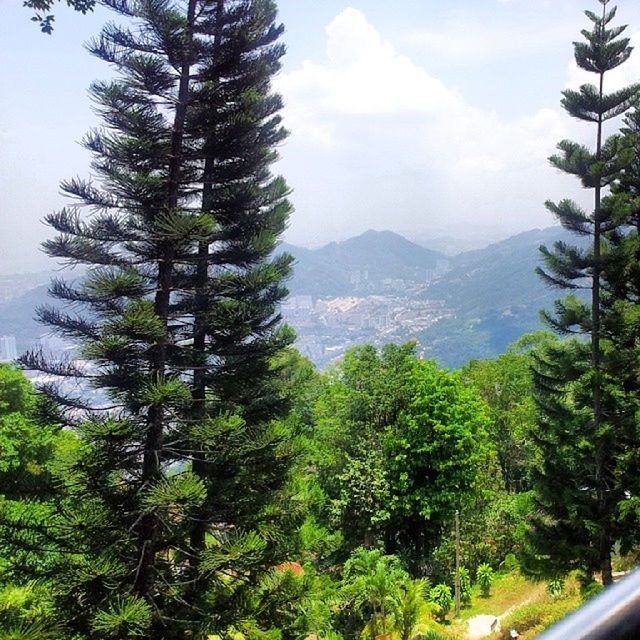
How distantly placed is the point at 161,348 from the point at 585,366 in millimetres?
7077

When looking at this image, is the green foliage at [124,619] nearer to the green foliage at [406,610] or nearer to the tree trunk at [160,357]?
the tree trunk at [160,357]

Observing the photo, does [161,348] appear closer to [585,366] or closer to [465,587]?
[585,366]

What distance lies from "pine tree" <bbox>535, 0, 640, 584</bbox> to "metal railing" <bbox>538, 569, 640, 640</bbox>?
31.0ft

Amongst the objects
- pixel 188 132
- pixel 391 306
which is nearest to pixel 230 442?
pixel 188 132

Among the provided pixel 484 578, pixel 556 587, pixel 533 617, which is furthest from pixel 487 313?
pixel 533 617

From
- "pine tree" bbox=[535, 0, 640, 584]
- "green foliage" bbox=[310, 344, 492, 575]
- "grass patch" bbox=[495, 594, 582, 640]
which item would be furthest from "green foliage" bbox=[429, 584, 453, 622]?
"pine tree" bbox=[535, 0, 640, 584]

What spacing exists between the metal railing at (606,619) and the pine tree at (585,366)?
9444 mm

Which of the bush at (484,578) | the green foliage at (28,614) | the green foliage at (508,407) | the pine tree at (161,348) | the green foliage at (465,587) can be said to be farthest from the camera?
the green foliage at (508,407)

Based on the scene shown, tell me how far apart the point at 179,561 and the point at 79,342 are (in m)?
2.97

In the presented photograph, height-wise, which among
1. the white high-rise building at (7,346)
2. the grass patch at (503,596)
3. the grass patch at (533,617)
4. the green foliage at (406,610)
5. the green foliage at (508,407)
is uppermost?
the white high-rise building at (7,346)

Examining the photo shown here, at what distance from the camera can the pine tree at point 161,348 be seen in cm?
574

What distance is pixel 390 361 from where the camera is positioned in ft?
47.4

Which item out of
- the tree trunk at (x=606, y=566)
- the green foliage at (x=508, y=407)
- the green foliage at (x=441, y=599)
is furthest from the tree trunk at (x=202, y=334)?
the green foliage at (x=508, y=407)

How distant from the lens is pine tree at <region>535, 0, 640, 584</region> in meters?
9.02
